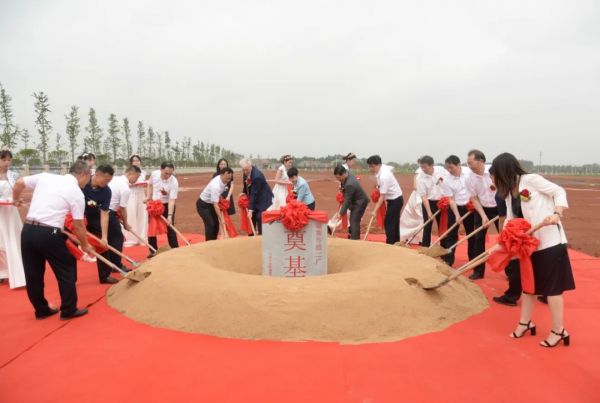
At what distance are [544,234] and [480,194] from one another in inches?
83.1

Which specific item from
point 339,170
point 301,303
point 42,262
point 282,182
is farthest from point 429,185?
point 42,262

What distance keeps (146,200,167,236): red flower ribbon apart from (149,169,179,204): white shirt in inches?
18.1

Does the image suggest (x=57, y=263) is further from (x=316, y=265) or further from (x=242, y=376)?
(x=316, y=265)

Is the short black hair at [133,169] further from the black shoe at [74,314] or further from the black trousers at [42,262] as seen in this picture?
the black shoe at [74,314]

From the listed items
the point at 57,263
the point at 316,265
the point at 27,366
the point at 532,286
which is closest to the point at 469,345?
the point at 532,286

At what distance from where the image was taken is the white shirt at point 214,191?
623 cm

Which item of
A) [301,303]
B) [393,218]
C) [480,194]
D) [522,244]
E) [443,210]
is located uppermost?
[480,194]

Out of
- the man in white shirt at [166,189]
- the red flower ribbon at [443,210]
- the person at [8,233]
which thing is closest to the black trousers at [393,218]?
the red flower ribbon at [443,210]

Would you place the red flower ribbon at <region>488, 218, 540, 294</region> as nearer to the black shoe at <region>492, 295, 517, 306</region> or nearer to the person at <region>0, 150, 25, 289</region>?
the black shoe at <region>492, 295, 517, 306</region>

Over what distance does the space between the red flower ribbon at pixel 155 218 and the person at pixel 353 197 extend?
8.96ft

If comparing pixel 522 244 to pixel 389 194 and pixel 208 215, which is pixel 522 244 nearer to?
pixel 389 194

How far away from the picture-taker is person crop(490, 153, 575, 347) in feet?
9.79

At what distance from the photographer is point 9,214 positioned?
496 centimetres

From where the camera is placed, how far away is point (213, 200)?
6281 millimetres
